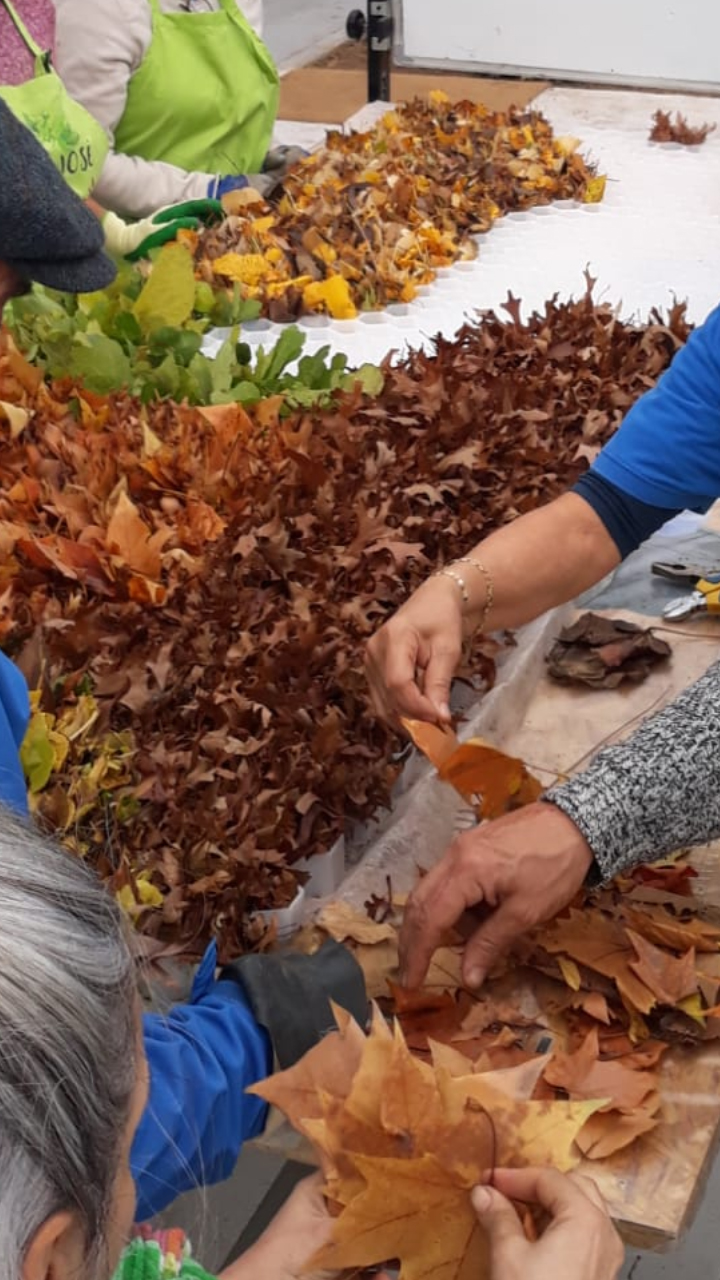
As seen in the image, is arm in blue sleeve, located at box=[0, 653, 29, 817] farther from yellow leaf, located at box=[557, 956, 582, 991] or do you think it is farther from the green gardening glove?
the green gardening glove

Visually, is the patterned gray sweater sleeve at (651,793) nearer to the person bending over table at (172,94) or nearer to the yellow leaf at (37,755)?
the yellow leaf at (37,755)

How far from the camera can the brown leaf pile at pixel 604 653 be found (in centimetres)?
215

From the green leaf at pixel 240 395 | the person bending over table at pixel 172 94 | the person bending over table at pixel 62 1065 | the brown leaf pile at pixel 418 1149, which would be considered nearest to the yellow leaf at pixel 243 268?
the person bending over table at pixel 172 94

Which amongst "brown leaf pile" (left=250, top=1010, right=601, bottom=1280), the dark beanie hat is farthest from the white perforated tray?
"brown leaf pile" (left=250, top=1010, right=601, bottom=1280)

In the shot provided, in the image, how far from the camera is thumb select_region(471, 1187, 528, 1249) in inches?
43.0

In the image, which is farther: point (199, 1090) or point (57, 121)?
point (57, 121)

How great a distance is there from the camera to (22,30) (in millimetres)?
3285

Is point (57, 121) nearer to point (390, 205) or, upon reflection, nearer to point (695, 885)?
point (390, 205)

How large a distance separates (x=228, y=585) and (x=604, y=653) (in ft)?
2.18

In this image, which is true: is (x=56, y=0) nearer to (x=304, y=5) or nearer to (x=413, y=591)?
(x=413, y=591)

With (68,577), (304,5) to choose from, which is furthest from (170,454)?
(304,5)

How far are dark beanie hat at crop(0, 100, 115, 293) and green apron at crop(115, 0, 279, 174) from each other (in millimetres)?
2768

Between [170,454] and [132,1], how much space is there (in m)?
2.31

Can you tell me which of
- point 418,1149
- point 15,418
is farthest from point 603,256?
point 418,1149
